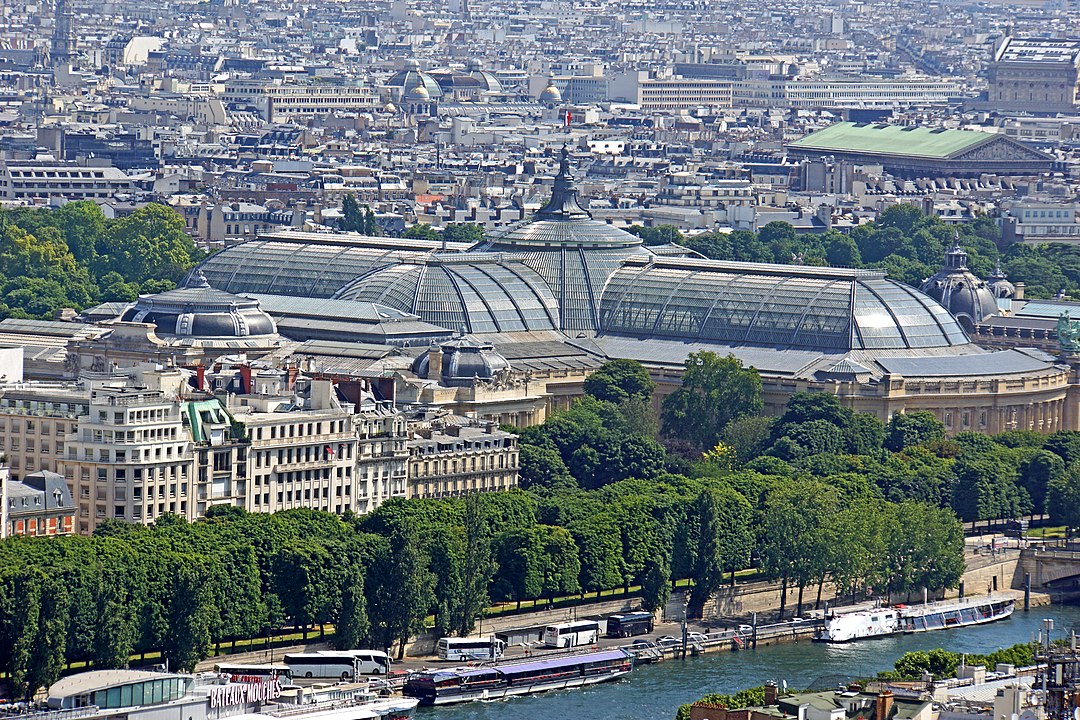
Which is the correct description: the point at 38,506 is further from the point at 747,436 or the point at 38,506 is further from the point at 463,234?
the point at 463,234

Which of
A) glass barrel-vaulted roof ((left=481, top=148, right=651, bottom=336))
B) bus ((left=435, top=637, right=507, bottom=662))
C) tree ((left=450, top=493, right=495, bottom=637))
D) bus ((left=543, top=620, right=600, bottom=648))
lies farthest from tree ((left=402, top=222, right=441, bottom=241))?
bus ((left=435, top=637, right=507, bottom=662))

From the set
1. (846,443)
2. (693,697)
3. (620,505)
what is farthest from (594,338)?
(693,697)

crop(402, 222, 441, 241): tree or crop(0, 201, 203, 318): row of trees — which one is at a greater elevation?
crop(402, 222, 441, 241): tree

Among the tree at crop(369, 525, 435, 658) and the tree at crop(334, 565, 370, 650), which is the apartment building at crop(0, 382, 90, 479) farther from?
the tree at crop(334, 565, 370, 650)

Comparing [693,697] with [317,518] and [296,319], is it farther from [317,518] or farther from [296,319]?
[296,319]

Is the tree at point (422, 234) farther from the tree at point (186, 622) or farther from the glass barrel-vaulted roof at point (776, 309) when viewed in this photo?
the tree at point (186, 622)

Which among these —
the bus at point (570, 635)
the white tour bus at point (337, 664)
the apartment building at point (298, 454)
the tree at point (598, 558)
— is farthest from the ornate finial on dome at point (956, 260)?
the white tour bus at point (337, 664)

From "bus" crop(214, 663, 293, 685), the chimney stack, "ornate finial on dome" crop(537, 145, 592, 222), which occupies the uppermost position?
"ornate finial on dome" crop(537, 145, 592, 222)
